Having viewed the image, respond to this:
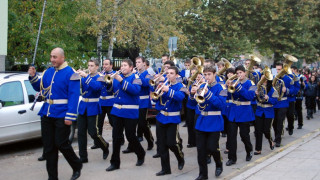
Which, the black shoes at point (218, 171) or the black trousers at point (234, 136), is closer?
the black shoes at point (218, 171)

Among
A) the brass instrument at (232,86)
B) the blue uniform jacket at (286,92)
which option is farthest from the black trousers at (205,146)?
the blue uniform jacket at (286,92)

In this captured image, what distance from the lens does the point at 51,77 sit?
21.9 feet

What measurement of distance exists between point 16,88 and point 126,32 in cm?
948

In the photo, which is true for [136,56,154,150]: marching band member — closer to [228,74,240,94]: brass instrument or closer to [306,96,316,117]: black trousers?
[228,74,240,94]: brass instrument

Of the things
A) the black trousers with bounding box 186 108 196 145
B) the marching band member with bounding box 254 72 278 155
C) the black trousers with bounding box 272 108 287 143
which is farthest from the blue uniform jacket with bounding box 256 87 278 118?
the black trousers with bounding box 186 108 196 145

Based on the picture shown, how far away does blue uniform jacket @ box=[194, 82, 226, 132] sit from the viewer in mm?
6903

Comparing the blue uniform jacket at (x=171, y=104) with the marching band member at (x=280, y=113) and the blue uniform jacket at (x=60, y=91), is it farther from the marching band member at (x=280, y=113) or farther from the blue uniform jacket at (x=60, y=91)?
the marching band member at (x=280, y=113)

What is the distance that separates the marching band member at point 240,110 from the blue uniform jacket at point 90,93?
8.11 feet

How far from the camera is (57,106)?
6.54m

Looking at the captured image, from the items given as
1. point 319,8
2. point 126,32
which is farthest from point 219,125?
point 319,8

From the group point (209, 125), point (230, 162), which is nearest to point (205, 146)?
point (209, 125)

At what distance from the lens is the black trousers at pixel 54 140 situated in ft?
21.3

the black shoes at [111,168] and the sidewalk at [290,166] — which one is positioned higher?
the black shoes at [111,168]

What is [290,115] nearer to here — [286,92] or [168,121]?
[286,92]
